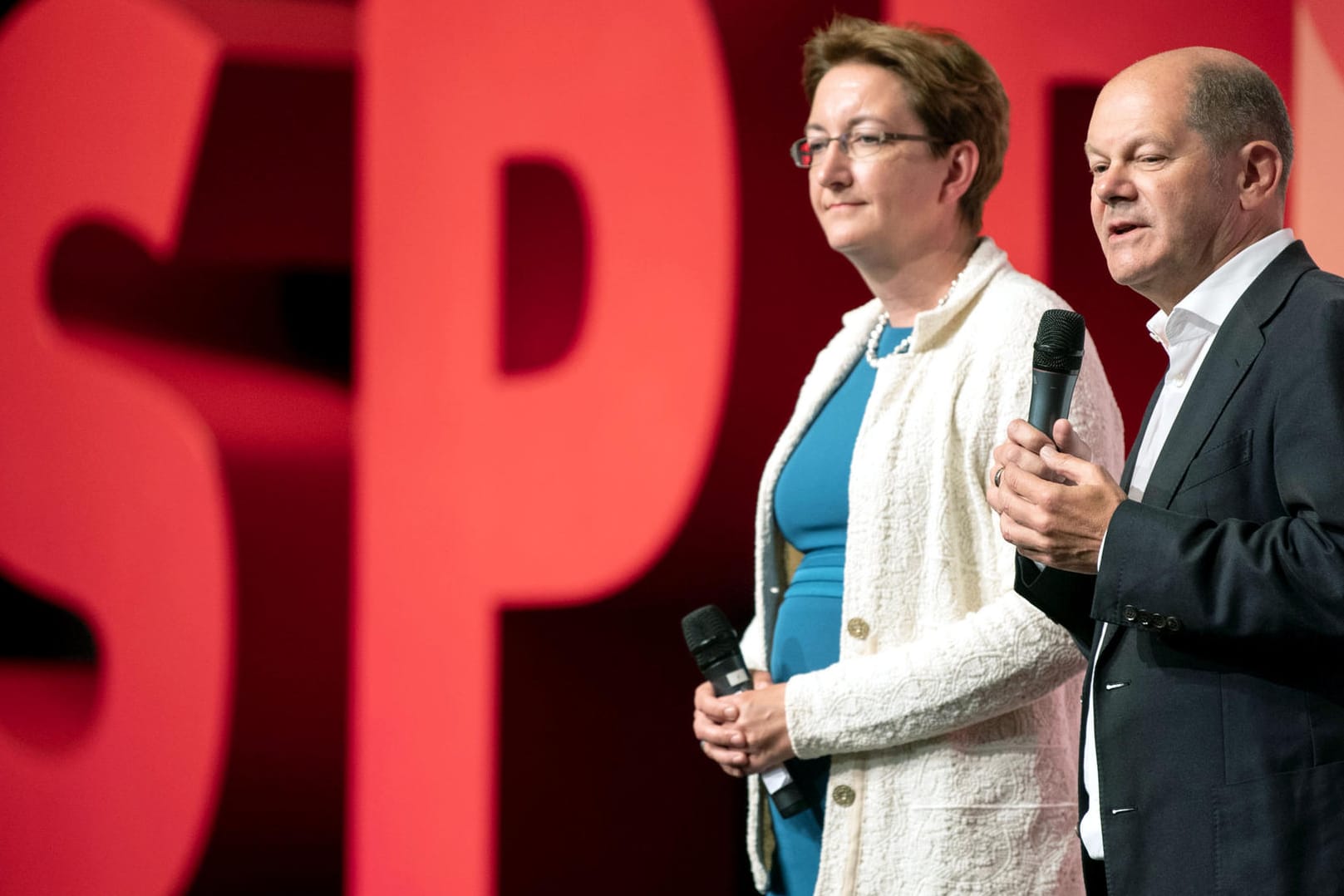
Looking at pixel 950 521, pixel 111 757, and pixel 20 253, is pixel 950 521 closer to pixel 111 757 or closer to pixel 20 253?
pixel 111 757

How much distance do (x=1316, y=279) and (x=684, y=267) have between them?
139 cm

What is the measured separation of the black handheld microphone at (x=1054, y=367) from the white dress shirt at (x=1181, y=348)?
0.31ft

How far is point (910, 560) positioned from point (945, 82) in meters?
0.68

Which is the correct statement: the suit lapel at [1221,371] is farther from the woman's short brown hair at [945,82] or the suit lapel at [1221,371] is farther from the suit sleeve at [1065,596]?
the woman's short brown hair at [945,82]

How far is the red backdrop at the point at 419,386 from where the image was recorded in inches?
104

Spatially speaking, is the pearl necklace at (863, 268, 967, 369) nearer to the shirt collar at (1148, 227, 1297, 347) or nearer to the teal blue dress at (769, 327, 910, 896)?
the teal blue dress at (769, 327, 910, 896)

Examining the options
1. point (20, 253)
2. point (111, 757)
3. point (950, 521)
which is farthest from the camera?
point (20, 253)

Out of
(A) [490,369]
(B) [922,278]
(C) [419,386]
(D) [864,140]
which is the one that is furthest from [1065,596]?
(C) [419,386]

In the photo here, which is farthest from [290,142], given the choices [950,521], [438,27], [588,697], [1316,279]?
[1316,279]

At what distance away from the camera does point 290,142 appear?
3.42 m

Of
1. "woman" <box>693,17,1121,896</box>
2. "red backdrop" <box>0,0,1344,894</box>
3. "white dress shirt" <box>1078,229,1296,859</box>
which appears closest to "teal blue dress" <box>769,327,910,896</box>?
"woman" <box>693,17,1121,896</box>

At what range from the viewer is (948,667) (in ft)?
6.15

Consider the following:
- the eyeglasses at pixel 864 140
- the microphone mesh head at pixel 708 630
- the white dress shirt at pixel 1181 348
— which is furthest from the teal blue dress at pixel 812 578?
the white dress shirt at pixel 1181 348

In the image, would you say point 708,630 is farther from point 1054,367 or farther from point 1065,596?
point 1054,367
